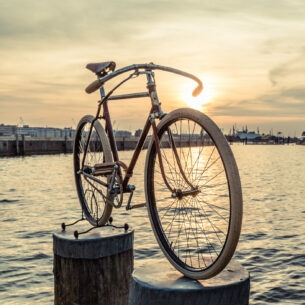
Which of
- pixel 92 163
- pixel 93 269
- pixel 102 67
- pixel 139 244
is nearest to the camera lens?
pixel 93 269

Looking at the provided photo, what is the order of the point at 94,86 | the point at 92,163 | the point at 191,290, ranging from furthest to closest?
1. the point at 92,163
2. the point at 94,86
3. the point at 191,290

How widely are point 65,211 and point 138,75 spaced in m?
15.4

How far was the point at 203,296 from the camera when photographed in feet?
11.4

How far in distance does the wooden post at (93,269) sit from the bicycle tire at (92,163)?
63 centimetres

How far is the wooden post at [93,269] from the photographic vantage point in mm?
5004

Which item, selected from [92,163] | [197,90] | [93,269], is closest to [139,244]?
[92,163]

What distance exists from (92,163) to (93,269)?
1.92 meters

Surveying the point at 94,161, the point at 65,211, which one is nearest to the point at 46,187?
the point at 65,211

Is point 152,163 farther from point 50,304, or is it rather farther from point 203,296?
point 50,304

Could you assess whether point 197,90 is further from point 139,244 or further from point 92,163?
point 139,244

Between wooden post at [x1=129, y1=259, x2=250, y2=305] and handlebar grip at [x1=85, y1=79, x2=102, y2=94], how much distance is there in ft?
7.35

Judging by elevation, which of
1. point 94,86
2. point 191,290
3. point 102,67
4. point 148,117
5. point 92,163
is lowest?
point 191,290

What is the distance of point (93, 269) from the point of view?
5.01 metres

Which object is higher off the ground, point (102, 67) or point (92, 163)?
point (102, 67)
